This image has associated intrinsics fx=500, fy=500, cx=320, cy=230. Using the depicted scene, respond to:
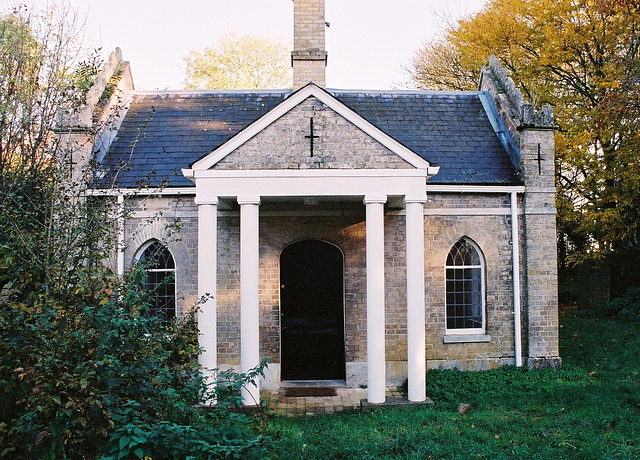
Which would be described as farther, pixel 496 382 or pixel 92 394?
pixel 496 382

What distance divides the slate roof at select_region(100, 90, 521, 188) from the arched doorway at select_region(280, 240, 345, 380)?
9.57 ft

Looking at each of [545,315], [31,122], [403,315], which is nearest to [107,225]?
[31,122]

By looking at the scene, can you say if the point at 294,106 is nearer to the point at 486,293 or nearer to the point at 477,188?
the point at 477,188

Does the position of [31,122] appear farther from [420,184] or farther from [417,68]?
[417,68]

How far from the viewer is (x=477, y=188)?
11312 mm

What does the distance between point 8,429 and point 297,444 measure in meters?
3.65

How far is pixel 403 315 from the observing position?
1105cm

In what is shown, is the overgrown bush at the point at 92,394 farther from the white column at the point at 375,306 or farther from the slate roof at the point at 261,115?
the slate roof at the point at 261,115

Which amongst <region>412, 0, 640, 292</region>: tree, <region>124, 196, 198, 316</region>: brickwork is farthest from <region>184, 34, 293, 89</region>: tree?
<region>124, 196, 198, 316</region>: brickwork

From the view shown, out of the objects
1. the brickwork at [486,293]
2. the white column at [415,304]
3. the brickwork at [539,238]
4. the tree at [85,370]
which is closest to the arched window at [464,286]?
the brickwork at [486,293]

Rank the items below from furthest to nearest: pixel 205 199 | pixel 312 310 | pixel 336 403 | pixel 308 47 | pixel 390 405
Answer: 1. pixel 308 47
2. pixel 312 310
3. pixel 336 403
4. pixel 205 199
5. pixel 390 405

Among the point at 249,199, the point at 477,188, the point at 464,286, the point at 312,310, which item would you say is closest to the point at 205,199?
the point at 249,199

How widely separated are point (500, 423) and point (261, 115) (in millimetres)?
8000

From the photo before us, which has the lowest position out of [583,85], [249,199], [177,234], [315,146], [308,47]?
[177,234]
